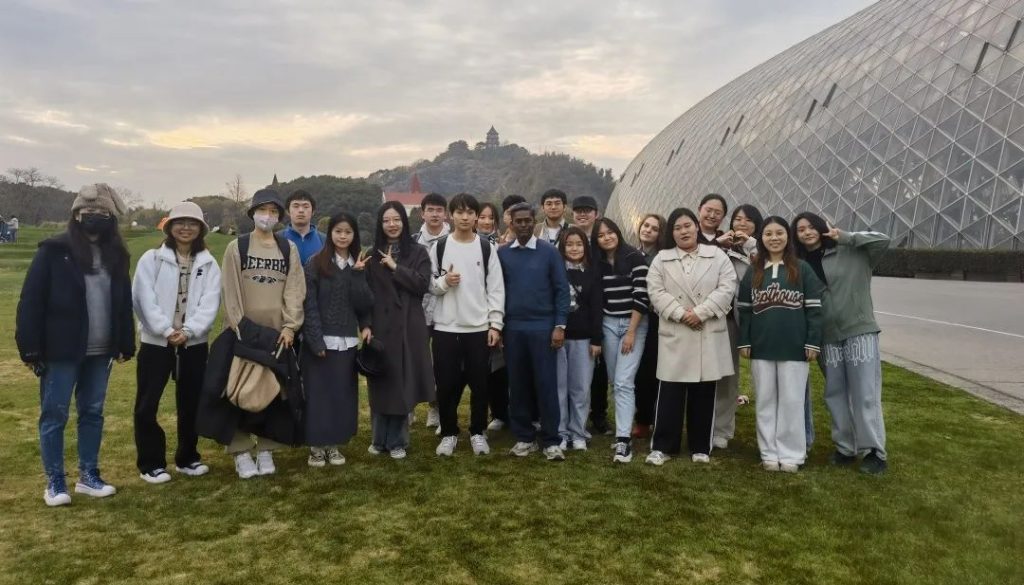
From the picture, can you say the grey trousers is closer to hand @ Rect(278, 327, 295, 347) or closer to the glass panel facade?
hand @ Rect(278, 327, 295, 347)

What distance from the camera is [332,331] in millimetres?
4367

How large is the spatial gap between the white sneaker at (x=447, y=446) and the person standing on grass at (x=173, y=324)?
1701 mm

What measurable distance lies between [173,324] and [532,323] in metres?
2.42

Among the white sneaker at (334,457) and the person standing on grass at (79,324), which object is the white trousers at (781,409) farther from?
the person standing on grass at (79,324)

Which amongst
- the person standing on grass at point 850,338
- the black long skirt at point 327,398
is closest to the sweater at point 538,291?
the black long skirt at point 327,398

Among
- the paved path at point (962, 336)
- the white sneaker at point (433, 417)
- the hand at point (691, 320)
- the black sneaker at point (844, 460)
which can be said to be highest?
the hand at point (691, 320)

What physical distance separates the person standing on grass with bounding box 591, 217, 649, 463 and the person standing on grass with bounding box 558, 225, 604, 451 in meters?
0.09

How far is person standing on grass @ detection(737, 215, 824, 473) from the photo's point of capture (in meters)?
4.31

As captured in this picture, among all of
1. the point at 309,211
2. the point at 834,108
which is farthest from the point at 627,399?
the point at 834,108

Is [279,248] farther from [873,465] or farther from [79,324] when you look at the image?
[873,465]

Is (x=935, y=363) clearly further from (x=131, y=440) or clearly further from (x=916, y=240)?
(x=916, y=240)

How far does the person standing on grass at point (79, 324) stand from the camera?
3561 millimetres

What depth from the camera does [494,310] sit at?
4.61m

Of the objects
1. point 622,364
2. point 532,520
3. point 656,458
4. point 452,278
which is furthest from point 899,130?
point 532,520
